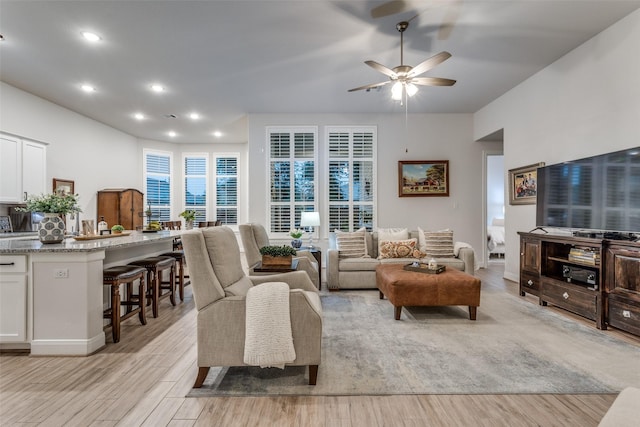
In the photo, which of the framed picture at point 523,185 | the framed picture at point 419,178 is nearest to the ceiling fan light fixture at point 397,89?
the framed picture at point 523,185

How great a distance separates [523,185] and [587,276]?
A: 2032 mm

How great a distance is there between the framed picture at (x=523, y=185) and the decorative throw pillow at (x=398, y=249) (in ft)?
6.19

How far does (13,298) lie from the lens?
2600mm

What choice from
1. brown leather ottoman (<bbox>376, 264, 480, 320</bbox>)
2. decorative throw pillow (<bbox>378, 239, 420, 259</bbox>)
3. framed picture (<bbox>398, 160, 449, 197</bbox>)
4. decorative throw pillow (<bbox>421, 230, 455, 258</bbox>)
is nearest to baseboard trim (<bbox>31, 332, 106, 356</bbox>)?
brown leather ottoman (<bbox>376, 264, 480, 320</bbox>)

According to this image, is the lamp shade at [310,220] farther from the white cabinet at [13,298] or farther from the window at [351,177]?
the white cabinet at [13,298]

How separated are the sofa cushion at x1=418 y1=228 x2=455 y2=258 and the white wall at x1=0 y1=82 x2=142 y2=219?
658cm

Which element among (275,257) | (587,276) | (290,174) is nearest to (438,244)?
(587,276)

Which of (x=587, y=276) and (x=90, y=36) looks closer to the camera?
(x=587, y=276)

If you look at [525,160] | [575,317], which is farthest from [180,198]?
[575,317]

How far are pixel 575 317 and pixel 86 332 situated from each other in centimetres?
485

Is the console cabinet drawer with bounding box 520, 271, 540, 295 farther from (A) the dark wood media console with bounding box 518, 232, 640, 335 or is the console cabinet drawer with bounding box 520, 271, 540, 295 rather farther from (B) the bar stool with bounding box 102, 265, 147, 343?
(B) the bar stool with bounding box 102, 265, 147, 343

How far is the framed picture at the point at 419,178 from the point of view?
21.0 feet

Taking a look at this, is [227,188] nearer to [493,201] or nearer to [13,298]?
[13,298]

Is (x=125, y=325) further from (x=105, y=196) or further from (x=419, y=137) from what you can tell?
(x=419, y=137)
